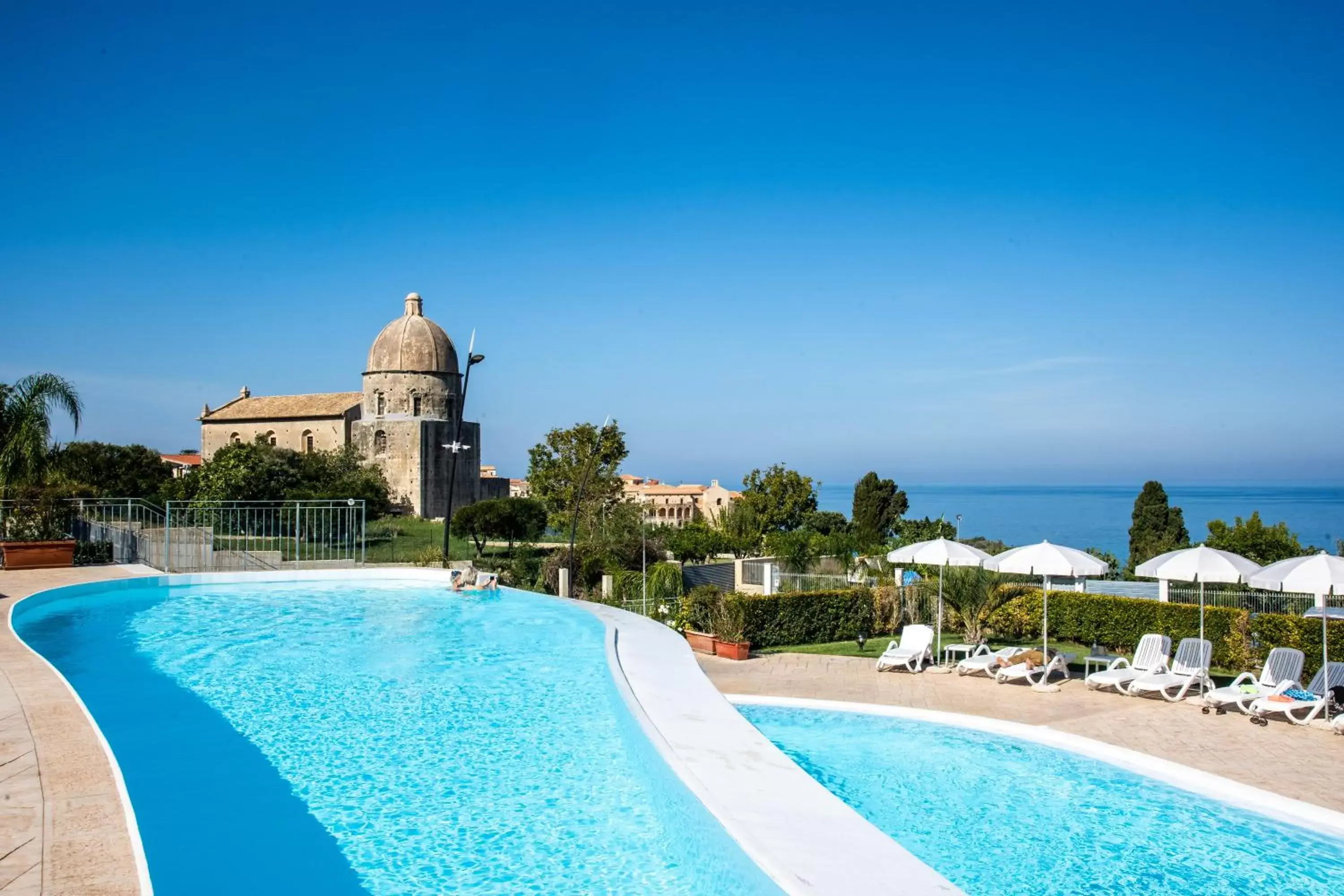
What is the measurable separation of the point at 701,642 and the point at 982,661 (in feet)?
11.8

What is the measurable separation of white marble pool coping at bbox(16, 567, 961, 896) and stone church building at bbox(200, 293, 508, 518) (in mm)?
49024

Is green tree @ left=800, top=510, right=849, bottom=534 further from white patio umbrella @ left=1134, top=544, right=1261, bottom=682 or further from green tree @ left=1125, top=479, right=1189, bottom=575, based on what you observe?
white patio umbrella @ left=1134, top=544, right=1261, bottom=682

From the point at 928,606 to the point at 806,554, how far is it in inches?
203

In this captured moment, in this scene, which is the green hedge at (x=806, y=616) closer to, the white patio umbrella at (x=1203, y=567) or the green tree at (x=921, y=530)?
the white patio umbrella at (x=1203, y=567)

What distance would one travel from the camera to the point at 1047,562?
36.1ft

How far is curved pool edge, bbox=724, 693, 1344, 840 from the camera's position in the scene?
6.41 meters

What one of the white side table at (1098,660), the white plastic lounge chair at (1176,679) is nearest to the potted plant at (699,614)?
the white side table at (1098,660)

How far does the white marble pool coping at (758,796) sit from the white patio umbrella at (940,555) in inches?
→ 172

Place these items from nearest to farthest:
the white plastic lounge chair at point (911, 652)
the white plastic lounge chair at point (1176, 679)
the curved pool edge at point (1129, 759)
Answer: the curved pool edge at point (1129, 759)
the white plastic lounge chair at point (1176, 679)
the white plastic lounge chair at point (911, 652)

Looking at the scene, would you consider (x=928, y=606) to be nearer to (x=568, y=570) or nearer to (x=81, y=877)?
(x=568, y=570)

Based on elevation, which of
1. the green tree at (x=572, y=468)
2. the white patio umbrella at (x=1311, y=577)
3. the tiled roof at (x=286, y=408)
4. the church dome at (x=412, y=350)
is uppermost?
the church dome at (x=412, y=350)

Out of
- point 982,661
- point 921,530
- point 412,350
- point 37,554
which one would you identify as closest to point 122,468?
point 412,350

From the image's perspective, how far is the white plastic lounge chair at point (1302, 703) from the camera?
880 cm

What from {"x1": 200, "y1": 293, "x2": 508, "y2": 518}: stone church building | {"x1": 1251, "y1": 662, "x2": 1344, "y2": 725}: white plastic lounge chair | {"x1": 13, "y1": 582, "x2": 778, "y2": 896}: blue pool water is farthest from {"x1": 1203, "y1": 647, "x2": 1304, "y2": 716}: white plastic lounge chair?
{"x1": 200, "y1": 293, "x2": 508, "y2": 518}: stone church building
